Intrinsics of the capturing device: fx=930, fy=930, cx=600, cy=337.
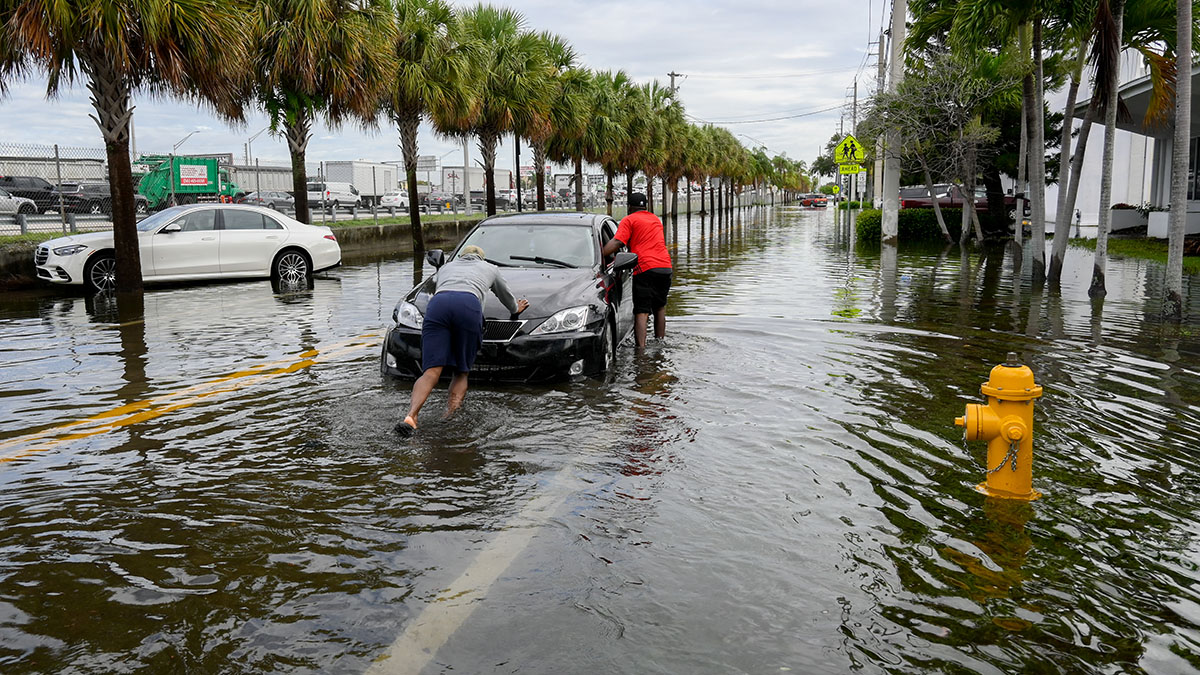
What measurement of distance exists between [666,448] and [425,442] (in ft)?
5.08

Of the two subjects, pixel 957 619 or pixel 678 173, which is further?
pixel 678 173

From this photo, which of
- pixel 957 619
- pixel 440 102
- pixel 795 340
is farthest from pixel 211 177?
pixel 957 619

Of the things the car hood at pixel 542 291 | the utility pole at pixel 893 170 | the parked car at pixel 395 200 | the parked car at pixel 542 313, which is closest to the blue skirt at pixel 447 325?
the parked car at pixel 542 313

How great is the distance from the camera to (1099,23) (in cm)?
1312

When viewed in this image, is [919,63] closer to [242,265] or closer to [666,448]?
[242,265]

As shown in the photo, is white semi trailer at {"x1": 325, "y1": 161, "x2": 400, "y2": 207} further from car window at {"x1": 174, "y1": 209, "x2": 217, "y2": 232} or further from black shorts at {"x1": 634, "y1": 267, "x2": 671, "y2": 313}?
black shorts at {"x1": 634, "y1": 267, "x2": 671, "y2": 313}

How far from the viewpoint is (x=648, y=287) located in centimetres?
935

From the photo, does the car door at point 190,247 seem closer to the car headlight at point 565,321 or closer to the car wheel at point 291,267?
the car wheel at point 291,267

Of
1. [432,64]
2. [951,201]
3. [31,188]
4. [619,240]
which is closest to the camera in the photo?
[619,240]

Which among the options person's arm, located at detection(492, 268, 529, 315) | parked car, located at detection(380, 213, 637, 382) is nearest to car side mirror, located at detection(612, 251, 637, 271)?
parked car, located at detection(380, 213, 637, 382)

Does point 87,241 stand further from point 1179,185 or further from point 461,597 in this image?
point 1179,185

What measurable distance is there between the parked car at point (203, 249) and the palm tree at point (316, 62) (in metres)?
3.21

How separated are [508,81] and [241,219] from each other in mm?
12988

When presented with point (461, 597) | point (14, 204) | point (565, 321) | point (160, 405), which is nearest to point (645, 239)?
point (565, 321)
